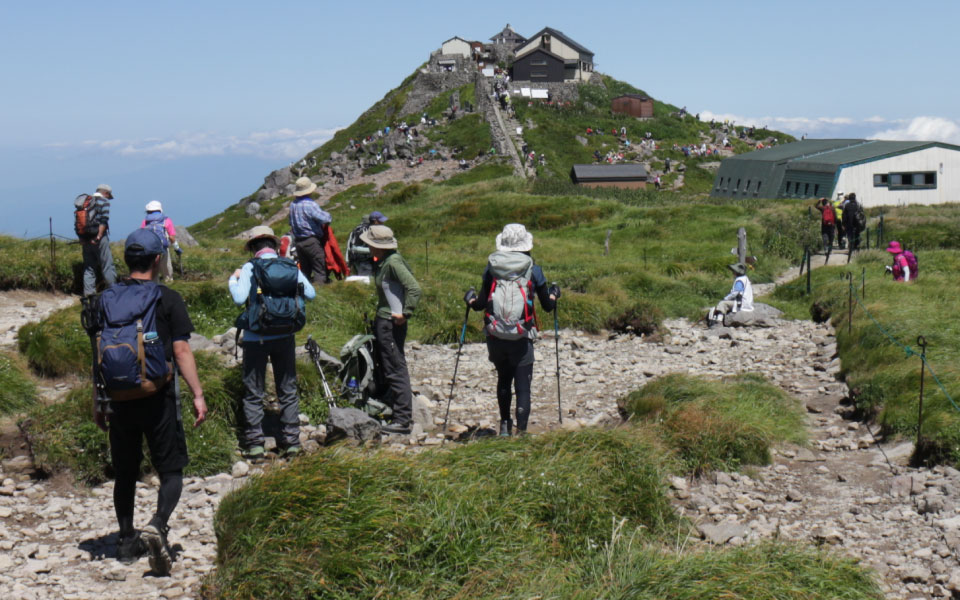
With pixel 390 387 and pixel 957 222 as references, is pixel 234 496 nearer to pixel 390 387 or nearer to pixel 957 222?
pixel 390 387

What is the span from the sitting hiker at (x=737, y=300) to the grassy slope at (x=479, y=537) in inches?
420

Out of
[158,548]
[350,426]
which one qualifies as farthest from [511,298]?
→ [158,548]

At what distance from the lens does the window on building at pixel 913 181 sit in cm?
4859

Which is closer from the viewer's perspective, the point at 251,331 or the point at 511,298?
the point at 251,331

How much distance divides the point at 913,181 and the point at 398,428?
156ft

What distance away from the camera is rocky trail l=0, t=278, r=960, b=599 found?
621 centimetres

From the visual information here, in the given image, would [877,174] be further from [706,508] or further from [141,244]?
[141,244]

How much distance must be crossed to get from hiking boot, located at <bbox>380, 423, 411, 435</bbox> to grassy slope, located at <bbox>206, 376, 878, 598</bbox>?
7.67 ft

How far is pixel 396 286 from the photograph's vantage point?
9.36 meters

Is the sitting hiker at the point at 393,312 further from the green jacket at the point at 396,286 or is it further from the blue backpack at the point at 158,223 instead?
the blue backpack at the point at 158,223

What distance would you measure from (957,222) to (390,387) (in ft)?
90.2

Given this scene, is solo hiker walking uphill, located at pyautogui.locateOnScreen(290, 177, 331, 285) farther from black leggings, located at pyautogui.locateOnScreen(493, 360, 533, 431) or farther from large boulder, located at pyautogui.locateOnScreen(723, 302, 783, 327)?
large boulder, located at pyautogui.locateOnScreen(723, 302, 783, 327)

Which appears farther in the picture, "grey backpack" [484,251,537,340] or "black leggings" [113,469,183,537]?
"grey backpack" [484,251,537,340]

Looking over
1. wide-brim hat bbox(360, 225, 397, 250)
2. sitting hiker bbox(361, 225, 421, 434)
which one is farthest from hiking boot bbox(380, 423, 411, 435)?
wide-brim hat bbox(360, 225, 397, 250)
